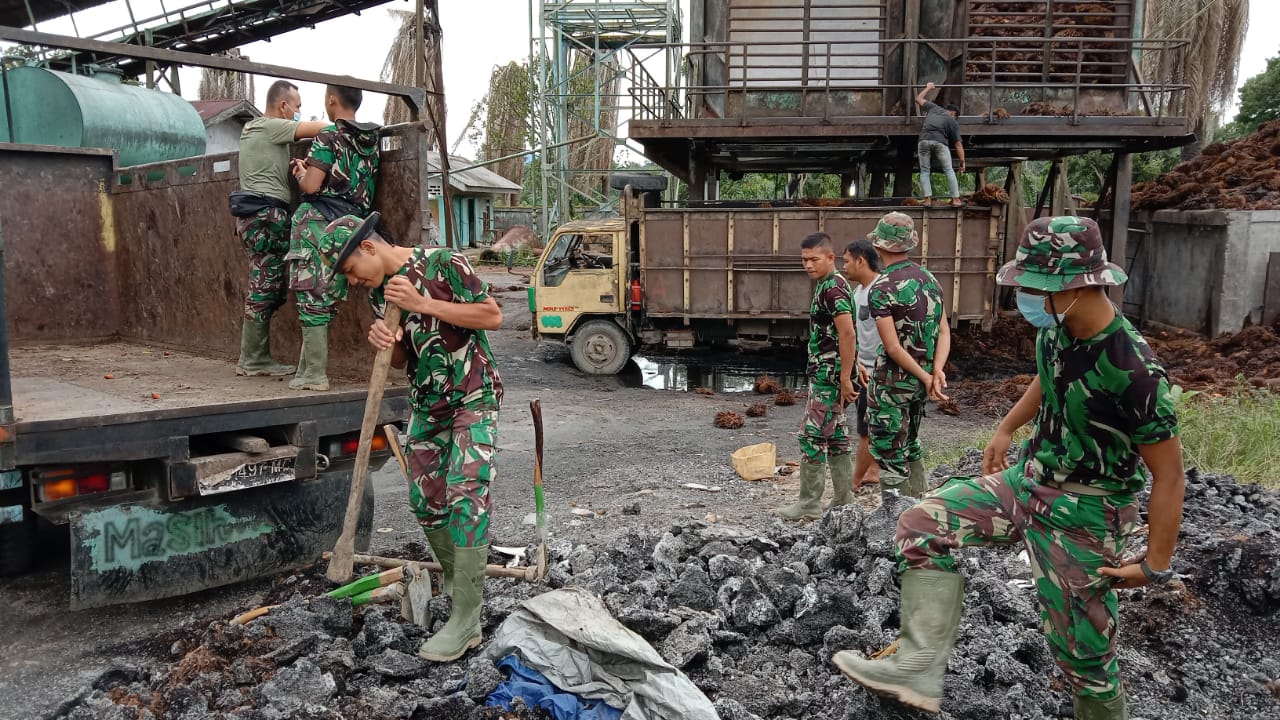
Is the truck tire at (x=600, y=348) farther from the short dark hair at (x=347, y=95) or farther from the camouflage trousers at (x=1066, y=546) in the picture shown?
the camouflage trousers at (x=1066, y=546)

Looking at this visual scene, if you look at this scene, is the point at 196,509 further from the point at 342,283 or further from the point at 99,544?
the point at 342,283

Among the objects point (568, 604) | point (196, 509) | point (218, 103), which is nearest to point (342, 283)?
point (196, 509)

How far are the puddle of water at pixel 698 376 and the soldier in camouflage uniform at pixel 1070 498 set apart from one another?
8406 mm

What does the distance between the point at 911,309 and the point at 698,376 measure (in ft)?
24.9

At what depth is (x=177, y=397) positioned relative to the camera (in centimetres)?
421

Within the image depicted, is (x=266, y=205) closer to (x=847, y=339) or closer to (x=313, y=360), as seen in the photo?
(x=313, y=360)

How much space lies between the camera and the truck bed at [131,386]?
12.3 feet

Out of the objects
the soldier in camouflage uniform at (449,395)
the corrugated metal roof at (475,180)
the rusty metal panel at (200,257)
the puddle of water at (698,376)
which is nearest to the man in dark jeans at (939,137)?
the puddle of water at (698,376)

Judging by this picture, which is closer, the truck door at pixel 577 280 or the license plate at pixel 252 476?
the license plate at pixel 252 476

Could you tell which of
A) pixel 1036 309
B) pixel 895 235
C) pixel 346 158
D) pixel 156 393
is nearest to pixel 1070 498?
pixel 1036 309

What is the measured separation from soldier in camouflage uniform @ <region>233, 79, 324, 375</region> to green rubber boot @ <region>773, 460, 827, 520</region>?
315 cm

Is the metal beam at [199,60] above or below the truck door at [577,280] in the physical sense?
above

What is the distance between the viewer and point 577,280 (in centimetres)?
1145

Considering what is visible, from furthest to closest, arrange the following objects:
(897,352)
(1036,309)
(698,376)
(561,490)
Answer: (698,376) → (561,490) → (897,352) → (1036,309)
